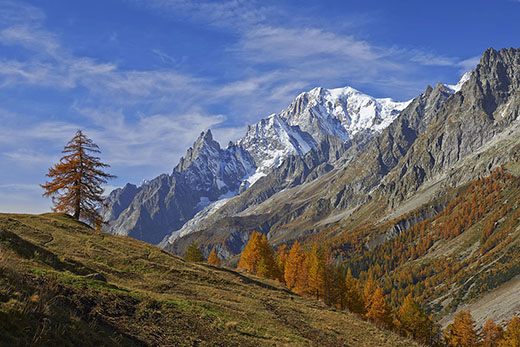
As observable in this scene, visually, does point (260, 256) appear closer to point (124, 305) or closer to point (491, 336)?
point (491, 336)

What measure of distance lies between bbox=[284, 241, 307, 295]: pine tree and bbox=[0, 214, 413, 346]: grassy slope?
31.6 m

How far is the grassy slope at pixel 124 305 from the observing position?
12.0m

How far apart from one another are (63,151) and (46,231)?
17079 millimetres

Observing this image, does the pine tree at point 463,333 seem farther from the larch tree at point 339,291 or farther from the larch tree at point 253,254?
the larch tree at point 253,254

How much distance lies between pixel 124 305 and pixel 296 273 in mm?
59049

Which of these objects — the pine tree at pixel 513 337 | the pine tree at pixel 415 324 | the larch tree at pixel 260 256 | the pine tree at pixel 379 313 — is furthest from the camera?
the larch tree at pixel 260 256

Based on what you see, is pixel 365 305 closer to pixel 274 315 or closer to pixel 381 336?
pixel 381 336

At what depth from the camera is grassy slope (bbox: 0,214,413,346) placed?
12023 millimetres

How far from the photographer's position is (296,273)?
7325 centimetres

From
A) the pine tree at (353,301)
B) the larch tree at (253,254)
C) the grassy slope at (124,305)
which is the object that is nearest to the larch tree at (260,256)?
the larch tree at (253,254)

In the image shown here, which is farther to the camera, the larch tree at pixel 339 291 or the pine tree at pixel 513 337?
the larch tree at pixel 339 291

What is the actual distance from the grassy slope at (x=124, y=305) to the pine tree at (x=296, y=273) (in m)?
31.6

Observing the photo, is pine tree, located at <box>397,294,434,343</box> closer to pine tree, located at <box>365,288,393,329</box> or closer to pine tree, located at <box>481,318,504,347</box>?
pine tree, located at <box>365,288,393,329</box>

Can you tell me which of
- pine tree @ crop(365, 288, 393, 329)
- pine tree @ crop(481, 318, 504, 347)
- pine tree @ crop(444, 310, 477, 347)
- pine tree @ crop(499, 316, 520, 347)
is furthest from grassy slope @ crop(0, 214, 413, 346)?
pine tree @ crop(481, 318, 504, 347)
